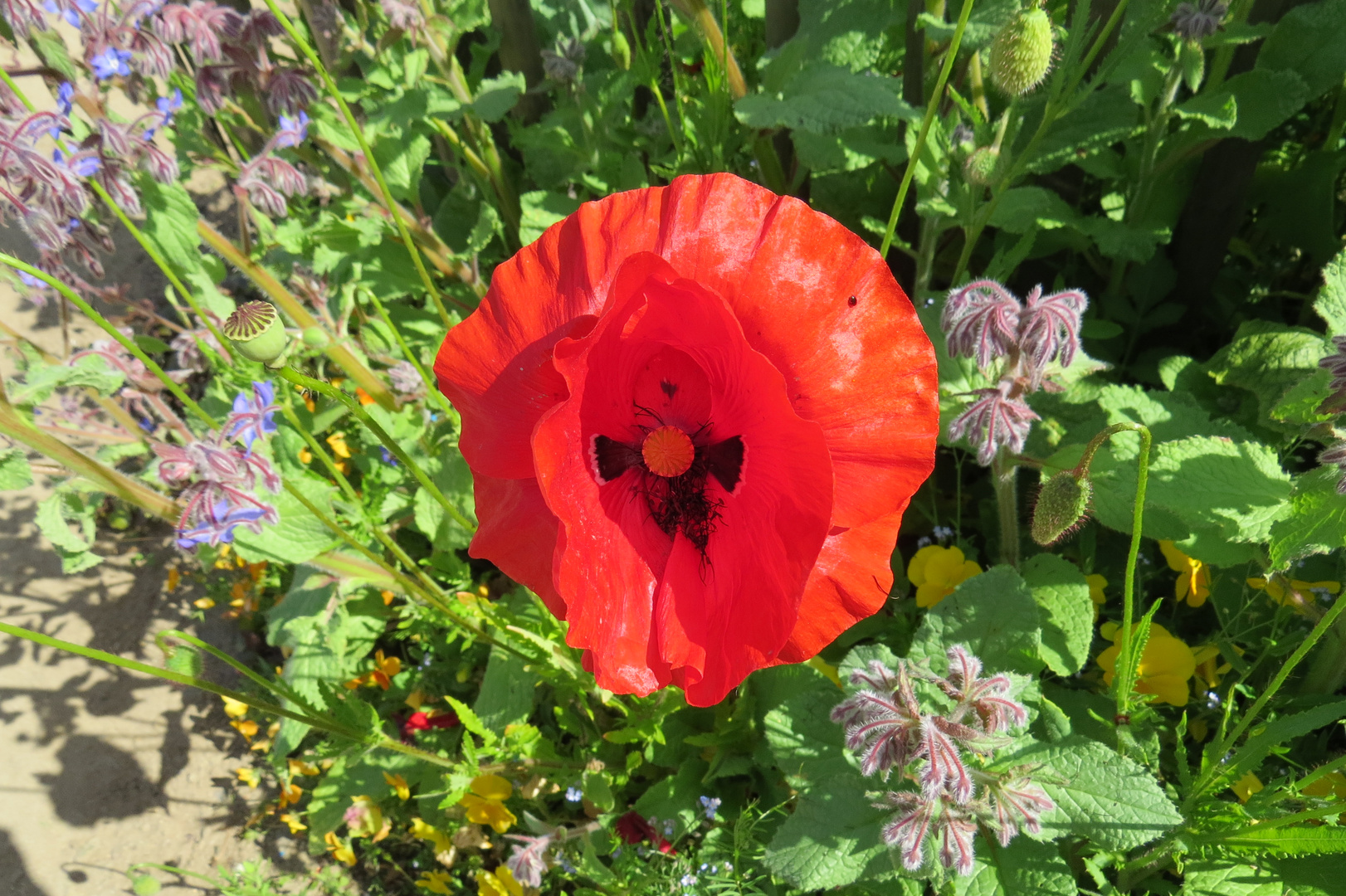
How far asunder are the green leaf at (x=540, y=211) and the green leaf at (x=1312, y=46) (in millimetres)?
1887

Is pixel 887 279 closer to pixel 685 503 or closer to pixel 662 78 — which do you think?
pixel 685 503

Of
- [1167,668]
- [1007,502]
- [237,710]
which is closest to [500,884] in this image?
[237,710]

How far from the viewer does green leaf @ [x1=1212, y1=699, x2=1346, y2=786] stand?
1.55 m

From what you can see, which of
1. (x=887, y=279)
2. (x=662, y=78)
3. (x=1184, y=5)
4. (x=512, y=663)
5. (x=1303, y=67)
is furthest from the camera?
(x=662, y=78)

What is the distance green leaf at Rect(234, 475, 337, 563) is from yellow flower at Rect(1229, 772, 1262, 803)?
210 cm

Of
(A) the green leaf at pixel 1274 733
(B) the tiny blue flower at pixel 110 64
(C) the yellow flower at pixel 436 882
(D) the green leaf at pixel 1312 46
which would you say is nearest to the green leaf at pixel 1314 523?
(A) the green leaf at pixel 1274 733

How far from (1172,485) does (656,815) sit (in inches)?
58.1

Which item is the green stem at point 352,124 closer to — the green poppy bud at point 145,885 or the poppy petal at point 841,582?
the poppy petal at point 841,582

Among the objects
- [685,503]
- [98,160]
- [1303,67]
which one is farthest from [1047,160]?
[98,160]

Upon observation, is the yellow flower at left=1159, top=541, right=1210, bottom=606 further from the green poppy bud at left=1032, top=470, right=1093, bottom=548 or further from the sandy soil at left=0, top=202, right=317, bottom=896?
the sandy soil at left=0, top=202, right=317, bottom=896

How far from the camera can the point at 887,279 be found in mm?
1223

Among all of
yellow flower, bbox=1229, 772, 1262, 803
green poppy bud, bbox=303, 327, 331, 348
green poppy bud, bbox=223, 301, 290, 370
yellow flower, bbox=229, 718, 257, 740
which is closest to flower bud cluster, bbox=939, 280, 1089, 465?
yellow flower, bbox=1229, 772, 1262, 803

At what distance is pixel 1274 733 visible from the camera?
5.14 feet

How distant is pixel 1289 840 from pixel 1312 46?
1.89m
